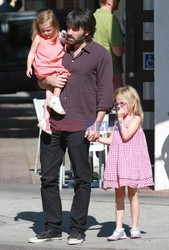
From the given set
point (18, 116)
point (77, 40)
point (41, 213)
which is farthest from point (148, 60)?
point (18, 116)

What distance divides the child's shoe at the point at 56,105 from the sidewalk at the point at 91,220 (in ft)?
3.75

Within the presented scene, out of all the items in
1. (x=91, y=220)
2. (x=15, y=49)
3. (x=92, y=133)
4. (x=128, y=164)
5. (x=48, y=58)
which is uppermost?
(x=48, y=58)

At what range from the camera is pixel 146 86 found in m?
10.9

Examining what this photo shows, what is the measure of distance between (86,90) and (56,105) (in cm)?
28

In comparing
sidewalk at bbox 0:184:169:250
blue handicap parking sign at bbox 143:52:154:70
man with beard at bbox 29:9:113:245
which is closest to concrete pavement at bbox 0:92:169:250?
sidewalk at bbox 0:184:169:250

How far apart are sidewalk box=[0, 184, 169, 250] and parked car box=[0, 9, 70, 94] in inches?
400

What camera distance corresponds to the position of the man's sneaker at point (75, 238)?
7.94 metres

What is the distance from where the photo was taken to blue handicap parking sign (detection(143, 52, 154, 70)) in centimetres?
1084

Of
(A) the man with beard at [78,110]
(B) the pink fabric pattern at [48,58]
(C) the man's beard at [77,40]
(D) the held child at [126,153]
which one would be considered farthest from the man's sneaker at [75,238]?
(C) the man's beard at [77,40]

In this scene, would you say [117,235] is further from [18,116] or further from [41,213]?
[18,116]

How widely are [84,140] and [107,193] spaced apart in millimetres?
2629

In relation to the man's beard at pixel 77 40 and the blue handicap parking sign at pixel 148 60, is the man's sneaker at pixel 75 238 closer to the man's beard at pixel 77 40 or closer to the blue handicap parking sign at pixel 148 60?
the man's beard at pixel 77 40

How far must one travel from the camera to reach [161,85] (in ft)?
33.3

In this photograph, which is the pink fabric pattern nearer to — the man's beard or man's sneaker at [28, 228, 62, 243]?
the man's beard
